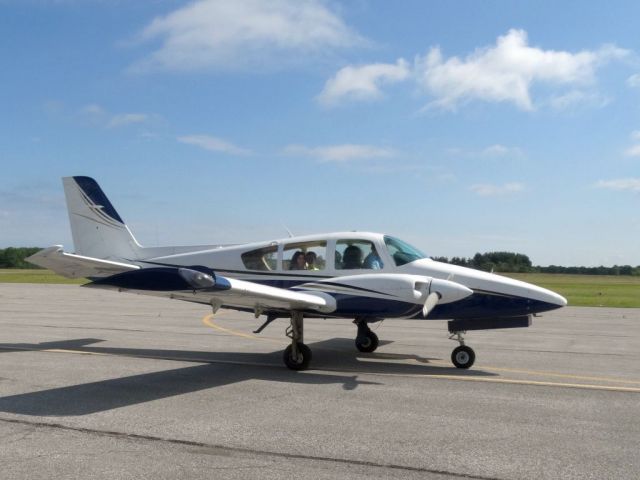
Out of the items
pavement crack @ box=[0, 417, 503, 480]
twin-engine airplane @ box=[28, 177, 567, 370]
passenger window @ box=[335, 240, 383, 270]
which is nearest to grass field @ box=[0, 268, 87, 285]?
twin-engine airplane @ box=[28, 177, 567, 370]

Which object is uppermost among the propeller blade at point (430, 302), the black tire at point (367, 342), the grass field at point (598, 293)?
the propeller blade at point (430, 302)

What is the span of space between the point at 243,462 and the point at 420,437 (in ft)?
6.20

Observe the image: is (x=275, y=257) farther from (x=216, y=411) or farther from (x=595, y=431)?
(x=595, y=431)

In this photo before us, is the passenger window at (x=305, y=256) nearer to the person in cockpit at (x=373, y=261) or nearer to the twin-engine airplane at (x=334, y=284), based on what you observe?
the twin-engine airplane at (x=334, y=284)

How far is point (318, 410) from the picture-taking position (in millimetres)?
7301

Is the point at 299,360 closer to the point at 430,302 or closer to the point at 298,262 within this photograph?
the point at 298,262

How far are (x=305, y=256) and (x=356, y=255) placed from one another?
104 centimetres

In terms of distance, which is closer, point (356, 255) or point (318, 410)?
point (318, 410)

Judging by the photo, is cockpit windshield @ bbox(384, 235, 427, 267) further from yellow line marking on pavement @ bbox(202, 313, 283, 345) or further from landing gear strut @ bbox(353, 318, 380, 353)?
yellow line marking on pavement @ bbox(202, 313, 283, 345)

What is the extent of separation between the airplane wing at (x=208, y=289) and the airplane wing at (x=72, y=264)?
2.04 metres

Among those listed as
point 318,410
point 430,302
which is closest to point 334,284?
point 430,302

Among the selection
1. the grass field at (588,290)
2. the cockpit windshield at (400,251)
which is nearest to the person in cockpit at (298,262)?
the cockpit windshield at (400,251)

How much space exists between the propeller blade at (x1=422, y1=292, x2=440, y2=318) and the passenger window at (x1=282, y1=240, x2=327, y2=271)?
2497mm

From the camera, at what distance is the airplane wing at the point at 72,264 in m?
10.6
